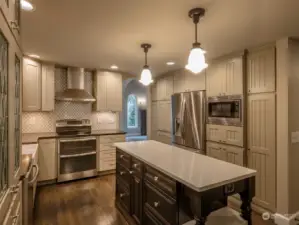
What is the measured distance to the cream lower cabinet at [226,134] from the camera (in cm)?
289

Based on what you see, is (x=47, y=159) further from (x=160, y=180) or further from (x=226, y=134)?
(x=226, y=134)

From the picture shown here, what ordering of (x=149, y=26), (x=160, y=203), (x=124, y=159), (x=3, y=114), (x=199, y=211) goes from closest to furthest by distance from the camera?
(x=3, y=114) → (x=199, y=211) → (x=160, y=203) → (x=149, y=26) → (x=124, y=159)

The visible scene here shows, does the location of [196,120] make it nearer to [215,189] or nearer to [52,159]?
[215,189]

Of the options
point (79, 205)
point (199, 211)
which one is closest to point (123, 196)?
point (79, 205)

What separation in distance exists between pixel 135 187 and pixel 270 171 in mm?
1850

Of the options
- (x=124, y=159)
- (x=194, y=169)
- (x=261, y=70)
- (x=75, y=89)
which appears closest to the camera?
(x=194, y=169)

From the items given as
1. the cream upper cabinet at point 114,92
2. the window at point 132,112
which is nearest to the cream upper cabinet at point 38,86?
the cream upper cabinet at point 114,92

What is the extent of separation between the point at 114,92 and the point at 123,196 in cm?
267

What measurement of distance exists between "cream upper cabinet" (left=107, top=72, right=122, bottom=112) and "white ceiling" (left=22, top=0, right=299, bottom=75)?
4.59ft

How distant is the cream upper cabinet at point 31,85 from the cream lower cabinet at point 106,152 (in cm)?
145

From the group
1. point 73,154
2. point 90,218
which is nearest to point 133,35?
point 90,218

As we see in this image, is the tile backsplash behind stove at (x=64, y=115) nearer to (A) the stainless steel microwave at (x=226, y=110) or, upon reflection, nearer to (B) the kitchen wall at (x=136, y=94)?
(A) the stainless steel microwave at (x=226, y=110)

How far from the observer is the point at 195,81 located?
148 inches

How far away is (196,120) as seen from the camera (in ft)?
11.9
